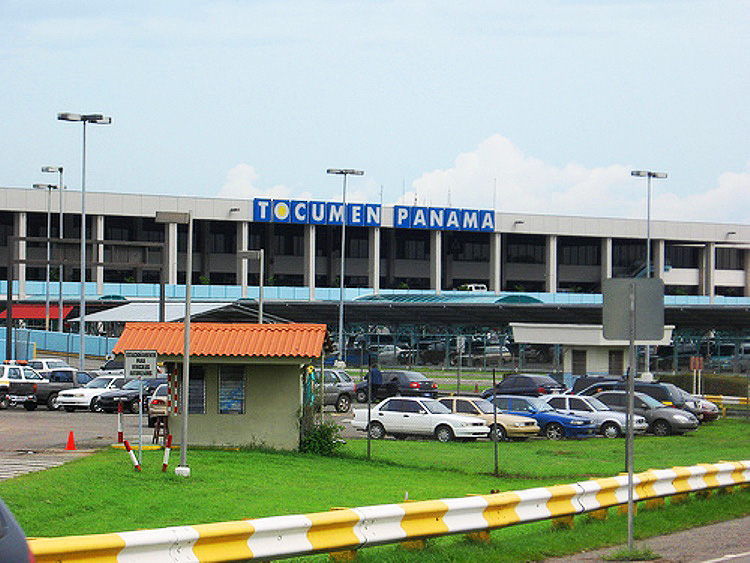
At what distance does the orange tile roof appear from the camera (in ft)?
92.7

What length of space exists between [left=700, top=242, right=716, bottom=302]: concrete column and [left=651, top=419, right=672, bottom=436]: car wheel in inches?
2714

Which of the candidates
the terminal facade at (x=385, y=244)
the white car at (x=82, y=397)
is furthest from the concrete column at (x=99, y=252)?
the white car at (x=82, y=397)

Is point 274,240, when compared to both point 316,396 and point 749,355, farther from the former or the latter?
point 316,396

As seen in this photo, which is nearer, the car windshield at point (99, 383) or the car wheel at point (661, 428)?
the car wheel at point (661, 428)

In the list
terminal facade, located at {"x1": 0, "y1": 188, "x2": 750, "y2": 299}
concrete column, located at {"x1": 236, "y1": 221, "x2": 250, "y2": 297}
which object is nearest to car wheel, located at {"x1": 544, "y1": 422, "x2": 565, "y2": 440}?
terminal facade, located at {"x1": 0, "y1": 188, "x2": 750, "y2": 299}

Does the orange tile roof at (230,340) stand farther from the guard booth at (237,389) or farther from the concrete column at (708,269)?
the concrete column at (708,269)

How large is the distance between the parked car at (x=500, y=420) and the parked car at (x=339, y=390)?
33.3ft

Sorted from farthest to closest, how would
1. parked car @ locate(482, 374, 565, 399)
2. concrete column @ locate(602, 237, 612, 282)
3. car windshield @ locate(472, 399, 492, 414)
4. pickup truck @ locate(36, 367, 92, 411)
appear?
1. concrete column @ locate(602, 237, 612, 282)
2. parked car @ locate(482, 374, 565, 399)
3. pickup truck @ locate(36, 367, 92, 411)
4. car windshield @ locate(472, 399, 492, 414)

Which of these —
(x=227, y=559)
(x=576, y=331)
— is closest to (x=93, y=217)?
(x=576, y=331)

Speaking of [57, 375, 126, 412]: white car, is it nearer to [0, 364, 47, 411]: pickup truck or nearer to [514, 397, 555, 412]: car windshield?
[0, 364, 47, 411]: pickup truck

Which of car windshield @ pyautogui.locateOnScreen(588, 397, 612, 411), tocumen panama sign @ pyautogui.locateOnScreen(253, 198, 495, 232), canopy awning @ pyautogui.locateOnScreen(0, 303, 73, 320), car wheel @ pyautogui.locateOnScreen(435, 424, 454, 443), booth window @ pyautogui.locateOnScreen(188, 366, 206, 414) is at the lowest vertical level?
car wheel @ pyautogui.locateOnScreen(435, 424, 454, 443)

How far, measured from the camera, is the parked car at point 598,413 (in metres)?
38.4

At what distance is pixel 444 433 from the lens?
3619cm

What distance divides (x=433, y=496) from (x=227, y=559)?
32.7 ft
